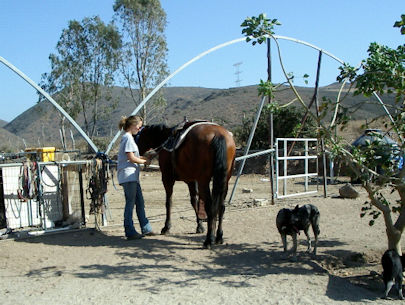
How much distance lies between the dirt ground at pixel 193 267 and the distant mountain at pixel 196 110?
25.9 m

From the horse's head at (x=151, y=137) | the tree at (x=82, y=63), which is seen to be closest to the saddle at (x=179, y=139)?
the horse's head at (x=151, y=137)

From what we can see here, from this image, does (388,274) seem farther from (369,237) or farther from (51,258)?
(51,258)

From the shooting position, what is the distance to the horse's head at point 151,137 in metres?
7.12

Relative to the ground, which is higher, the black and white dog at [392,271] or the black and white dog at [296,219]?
the black and white dog at [296,219]

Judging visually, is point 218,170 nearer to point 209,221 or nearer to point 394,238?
point 209,221

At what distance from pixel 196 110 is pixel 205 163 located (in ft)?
163

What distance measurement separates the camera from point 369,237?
6297mm

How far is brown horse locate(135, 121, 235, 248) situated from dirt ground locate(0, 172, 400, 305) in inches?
19.8

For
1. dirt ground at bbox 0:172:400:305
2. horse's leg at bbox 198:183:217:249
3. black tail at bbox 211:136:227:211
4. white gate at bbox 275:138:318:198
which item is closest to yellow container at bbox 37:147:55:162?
dirt ground at bbox 0:172:400:305

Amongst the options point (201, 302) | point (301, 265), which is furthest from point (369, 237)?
point (201, 302)

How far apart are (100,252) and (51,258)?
0.62m

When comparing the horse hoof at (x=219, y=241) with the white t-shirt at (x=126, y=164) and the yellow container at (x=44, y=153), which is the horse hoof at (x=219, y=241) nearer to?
the white t-shirt at (x=126, y=164)

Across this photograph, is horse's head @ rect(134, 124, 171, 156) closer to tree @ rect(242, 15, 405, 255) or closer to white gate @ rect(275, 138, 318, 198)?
white gate @ rect(275, 138, 318, 198)

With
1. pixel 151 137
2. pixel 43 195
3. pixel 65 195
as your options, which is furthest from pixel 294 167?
pixel 43 195
